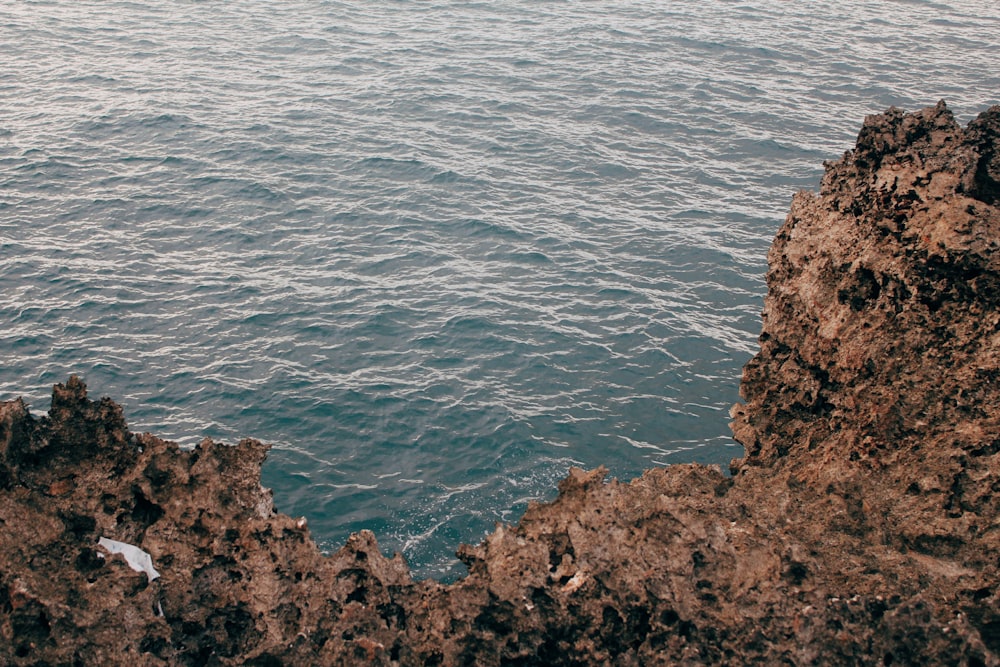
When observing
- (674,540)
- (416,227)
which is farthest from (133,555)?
(416,227)

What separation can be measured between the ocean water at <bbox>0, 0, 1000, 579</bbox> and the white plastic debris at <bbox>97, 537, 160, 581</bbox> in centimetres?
991

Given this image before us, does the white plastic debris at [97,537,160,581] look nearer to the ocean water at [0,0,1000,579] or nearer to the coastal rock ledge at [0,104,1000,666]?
the coastal rock ledge at [0,104,1000,666]

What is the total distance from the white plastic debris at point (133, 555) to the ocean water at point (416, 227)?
9908mm

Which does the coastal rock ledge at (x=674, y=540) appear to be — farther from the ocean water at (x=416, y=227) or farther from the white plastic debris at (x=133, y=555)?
the ocean water at (x=416, y=227)

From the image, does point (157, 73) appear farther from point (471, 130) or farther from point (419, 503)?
point (419, 503)

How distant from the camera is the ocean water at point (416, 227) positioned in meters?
25.6

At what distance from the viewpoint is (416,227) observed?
1478 inches

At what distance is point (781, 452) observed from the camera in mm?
13500

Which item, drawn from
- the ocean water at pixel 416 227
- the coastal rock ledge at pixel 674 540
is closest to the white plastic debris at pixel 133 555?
the coastal rock ledge at pixel 674 540

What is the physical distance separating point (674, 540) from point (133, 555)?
717cm

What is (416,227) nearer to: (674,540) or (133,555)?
(133,555)

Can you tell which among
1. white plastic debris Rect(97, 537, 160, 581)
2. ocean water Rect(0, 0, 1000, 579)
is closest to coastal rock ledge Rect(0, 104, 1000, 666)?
white plastic debris Rect(97, 537, 160, 581)

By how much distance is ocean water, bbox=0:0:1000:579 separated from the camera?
25594 mm

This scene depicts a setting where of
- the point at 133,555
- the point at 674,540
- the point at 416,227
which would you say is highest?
the point at 674,540
